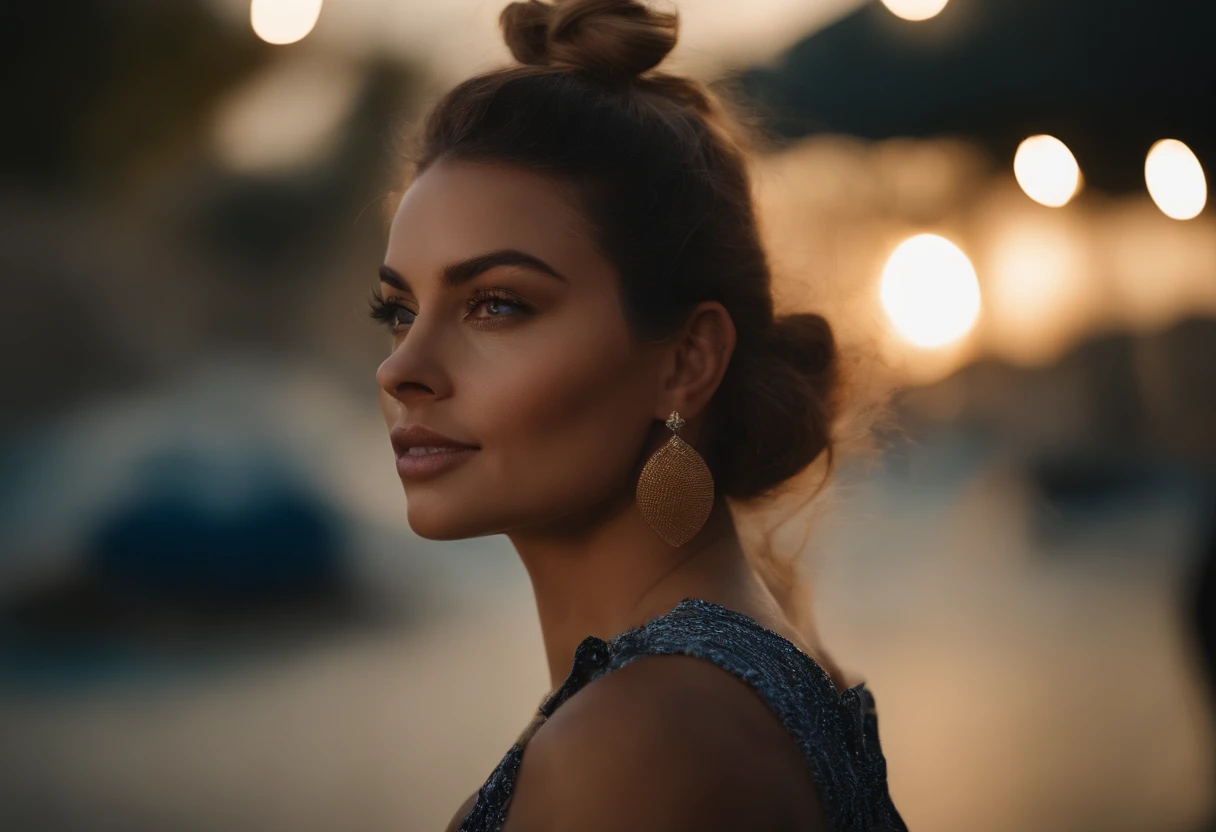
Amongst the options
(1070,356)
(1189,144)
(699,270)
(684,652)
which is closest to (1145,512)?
(1070,356)

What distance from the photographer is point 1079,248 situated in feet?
12.8

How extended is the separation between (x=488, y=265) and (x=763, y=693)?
48 centimetres

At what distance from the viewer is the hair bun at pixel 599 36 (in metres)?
1.21

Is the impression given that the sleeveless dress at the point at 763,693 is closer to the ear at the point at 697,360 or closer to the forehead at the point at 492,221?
the ear at the point at 697,360

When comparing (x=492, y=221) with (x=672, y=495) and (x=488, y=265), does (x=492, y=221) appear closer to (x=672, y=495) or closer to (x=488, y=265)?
(x=488, y=265)

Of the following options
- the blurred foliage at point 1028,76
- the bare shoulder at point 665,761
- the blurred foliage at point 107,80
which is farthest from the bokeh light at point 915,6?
the bare shoulder at point 665,761

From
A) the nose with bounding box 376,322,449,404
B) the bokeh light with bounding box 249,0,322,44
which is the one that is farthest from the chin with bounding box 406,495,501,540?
the bokeh light with bounding box 249,0,322,44

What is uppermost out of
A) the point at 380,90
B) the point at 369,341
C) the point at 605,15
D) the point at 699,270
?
the point at 380,90

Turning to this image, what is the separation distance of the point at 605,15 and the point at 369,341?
2.44 metres

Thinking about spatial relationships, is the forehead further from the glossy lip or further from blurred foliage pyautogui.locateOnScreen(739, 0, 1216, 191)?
blurred foliage pyautogui.locateOnScreen(739, 0, 1216, 191)

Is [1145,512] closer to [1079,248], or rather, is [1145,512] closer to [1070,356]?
[1070,356]

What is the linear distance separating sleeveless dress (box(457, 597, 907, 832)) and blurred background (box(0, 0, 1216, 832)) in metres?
1.75

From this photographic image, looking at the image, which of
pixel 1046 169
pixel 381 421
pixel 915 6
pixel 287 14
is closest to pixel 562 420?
pixel 287 14

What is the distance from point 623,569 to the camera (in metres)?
1.14
